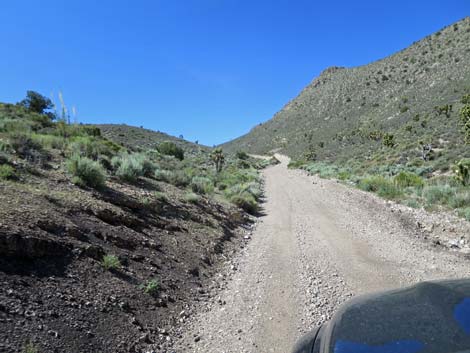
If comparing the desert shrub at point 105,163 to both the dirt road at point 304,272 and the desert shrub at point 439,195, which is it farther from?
the desert shrub at point 439,195

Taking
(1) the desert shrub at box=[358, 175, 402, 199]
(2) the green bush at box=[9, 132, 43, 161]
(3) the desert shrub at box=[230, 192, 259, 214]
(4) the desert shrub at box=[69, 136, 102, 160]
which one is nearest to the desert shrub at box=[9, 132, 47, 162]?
(2) the green bush at box=[9, 132, 43, 161]

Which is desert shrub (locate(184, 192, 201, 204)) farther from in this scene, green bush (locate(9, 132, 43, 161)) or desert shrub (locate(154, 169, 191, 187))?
green bush (locate(9, 132, 43, 161))

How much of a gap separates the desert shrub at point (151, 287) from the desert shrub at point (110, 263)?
583 millimetres

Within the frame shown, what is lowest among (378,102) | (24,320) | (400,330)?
(24,320)

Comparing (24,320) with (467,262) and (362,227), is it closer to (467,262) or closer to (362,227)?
(467,262)

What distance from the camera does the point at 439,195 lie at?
1288 cm

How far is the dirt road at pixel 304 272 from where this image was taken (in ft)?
15.0

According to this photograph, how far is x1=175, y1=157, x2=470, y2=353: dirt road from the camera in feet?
15.0

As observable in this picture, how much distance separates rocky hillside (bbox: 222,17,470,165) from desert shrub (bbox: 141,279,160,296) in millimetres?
23169

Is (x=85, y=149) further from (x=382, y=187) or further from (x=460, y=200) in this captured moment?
(x=382, y=187)

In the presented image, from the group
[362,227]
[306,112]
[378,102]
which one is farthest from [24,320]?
[306,112]

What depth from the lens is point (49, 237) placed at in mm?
4926

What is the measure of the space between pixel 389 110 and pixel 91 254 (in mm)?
53971

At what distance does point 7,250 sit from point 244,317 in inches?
142
